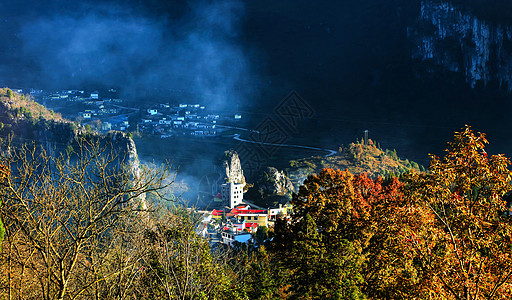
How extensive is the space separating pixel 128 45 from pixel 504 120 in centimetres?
7776

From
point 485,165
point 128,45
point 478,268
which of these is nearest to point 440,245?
point 478,268

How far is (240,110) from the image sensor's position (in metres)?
71.7

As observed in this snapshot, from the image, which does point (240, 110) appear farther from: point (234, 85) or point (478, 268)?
point (478, 268)

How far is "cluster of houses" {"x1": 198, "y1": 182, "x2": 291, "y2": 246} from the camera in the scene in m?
20.2

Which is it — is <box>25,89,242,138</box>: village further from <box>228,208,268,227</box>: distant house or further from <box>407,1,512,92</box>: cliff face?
<box>407,1,512,92</box>: cliff face

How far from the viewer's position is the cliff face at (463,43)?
2502 inches

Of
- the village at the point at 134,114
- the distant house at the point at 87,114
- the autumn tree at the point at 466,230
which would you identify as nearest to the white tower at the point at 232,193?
the autumn tree at the point at 466,230

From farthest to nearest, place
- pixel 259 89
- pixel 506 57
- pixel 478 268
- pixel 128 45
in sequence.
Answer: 1. pixel 128 45
2. pixel 259 89
3. pixel 506 57
4. pixel 478 268

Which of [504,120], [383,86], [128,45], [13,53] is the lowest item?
[504,120]

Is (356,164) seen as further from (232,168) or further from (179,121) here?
(179,121)

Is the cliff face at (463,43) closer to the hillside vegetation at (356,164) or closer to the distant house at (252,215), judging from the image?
the hillside vegetation at (356,164)

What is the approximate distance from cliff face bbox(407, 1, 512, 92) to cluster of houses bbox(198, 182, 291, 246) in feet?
162

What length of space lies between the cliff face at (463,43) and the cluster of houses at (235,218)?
49.5 m

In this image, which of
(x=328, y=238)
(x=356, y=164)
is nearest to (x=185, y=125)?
(x=356, y=164)
